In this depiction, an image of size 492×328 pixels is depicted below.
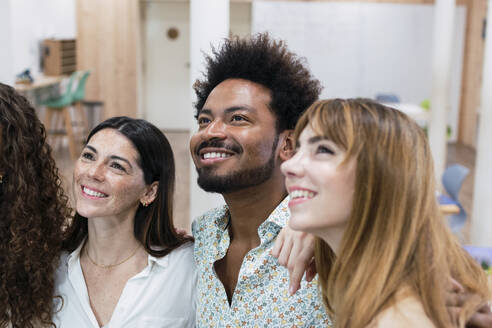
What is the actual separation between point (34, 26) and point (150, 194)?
24.5ft

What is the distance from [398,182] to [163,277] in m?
0.98

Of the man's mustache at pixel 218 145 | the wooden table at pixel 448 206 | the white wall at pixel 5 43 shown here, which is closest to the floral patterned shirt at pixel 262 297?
the man's mustache at pixel 218 145

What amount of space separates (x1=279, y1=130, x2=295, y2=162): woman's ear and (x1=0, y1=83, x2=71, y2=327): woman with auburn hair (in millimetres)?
723

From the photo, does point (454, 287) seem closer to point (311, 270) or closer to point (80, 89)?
point (311, 270)

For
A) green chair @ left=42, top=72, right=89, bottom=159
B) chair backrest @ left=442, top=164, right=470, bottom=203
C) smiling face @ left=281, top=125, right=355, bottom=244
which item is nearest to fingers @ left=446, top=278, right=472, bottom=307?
smiling face @ left=281, top=125, right=355, bottom=244

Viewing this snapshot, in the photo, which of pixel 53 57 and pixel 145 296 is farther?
pixel 53 57

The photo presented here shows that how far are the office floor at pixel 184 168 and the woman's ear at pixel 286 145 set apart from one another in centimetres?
282

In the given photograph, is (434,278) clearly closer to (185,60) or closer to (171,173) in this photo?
(171,173)

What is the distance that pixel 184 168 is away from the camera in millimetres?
7441

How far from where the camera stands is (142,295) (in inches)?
69.7

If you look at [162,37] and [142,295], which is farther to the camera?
[162,37]

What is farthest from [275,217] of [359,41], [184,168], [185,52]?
[185,52]

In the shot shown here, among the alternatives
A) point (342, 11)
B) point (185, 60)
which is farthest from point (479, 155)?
point (185, 60)

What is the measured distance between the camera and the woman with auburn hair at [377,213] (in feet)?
3.27
